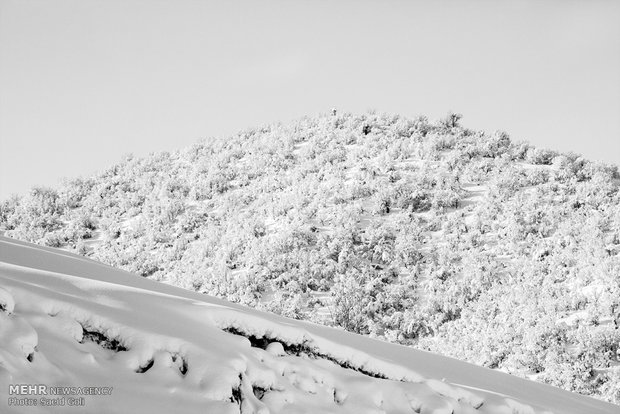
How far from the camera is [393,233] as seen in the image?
23.1 metres

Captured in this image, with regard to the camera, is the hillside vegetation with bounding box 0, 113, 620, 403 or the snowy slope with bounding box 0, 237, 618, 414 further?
the hillside vegetation with bounding box 0, 113, 620, 403

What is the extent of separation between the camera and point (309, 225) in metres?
24.2

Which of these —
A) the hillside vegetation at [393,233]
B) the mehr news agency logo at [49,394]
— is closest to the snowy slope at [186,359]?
the mehr news agency logo at [49,394]

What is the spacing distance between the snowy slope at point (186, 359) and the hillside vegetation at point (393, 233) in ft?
32.1

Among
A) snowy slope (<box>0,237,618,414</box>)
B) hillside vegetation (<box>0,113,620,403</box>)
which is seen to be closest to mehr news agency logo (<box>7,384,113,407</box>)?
snowy slope (<box>0,237,618,414</box>)

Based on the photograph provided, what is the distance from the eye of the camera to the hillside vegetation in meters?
16.0

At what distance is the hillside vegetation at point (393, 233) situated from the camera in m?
16.0

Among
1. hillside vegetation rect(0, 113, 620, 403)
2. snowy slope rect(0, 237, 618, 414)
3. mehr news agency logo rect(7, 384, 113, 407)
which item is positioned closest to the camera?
mehr news agency logo rect(7, 384, 113, 407)

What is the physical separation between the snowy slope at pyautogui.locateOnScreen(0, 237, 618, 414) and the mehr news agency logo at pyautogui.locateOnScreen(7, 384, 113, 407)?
27 millimetres

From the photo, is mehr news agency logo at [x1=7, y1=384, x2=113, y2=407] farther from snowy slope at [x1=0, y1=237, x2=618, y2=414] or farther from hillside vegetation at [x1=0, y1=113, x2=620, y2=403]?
hillside vegetation at [x1=0, y1=113, x2=620, y2=403]

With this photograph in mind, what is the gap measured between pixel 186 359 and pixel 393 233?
64.5 feet

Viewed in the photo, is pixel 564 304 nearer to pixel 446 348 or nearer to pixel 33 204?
pixel 446 348

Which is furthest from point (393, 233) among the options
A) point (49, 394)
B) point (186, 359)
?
point (49, 394)

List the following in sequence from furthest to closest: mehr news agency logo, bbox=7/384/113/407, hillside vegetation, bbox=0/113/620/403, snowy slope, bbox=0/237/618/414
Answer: hillside vegetation, bbox=0/113/620/403, snowy slope, bbox=0/237/618/414, mehr news agency logo, bbox=7/384/113/407
